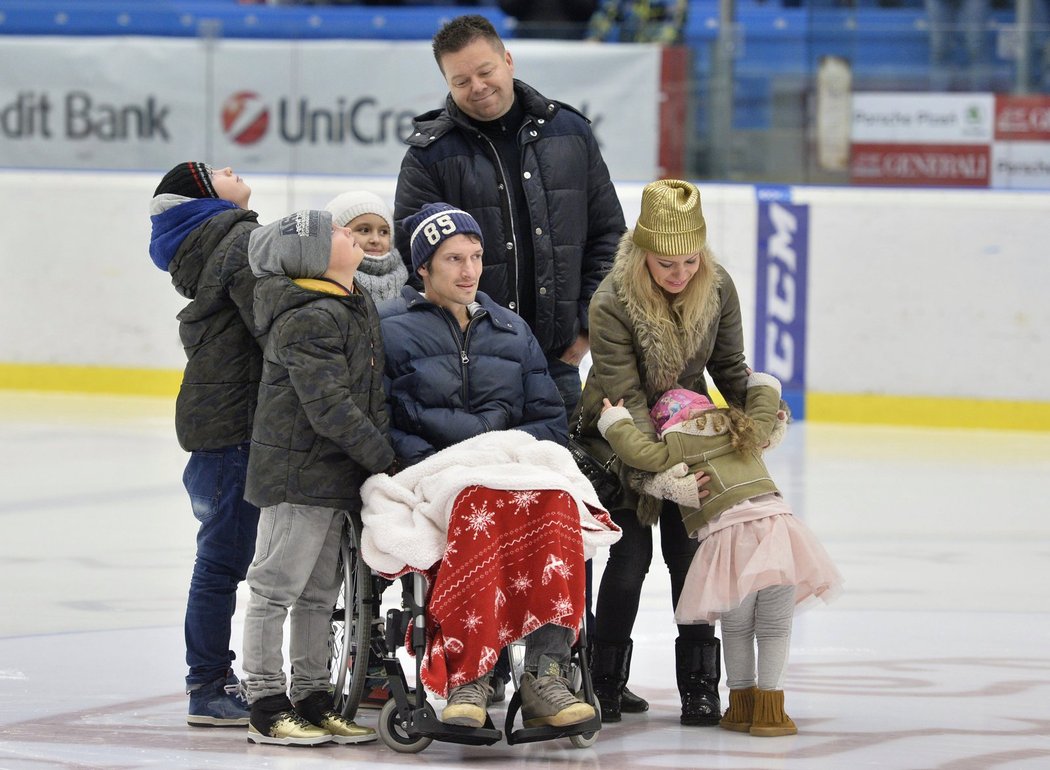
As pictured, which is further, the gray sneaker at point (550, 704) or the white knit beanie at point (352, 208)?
the white knit beanie at point (352, 208)

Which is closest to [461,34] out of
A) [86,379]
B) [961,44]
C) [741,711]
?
[741,711]

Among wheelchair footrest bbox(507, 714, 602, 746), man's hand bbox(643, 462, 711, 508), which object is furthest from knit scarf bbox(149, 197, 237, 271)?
wheelchair footrest bbox(507, 714, 602, 746)

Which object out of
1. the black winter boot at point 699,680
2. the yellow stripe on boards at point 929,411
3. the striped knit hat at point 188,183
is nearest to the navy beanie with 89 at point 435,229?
the striped knit hat at point 188,183

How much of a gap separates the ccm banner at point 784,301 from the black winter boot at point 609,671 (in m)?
5.36

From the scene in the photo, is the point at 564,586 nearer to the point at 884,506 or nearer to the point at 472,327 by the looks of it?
the point at 472,327

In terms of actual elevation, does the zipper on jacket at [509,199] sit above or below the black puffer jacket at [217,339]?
above

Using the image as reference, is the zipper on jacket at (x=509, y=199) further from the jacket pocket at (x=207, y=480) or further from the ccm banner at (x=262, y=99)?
the ccm banner at (x=262, y=99)

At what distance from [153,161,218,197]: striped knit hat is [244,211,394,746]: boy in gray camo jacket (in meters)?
0.30

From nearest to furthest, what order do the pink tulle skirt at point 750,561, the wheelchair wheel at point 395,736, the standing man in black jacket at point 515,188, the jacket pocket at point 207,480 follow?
the wheelchair wheel at point 395,736
the pink tulle skirt at point 750,561
the jacket pocket at point 207,480
the standing man in black jacket at point 515,188

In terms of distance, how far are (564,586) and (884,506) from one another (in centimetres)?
368

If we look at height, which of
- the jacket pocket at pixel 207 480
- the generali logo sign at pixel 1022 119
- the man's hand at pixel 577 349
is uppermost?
the generali logo sign at pixel 1022 119

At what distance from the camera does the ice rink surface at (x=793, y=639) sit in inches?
140

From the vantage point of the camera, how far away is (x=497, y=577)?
135 inches

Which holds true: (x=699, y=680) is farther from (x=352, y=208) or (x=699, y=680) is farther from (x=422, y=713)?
(x=352, y=208)
